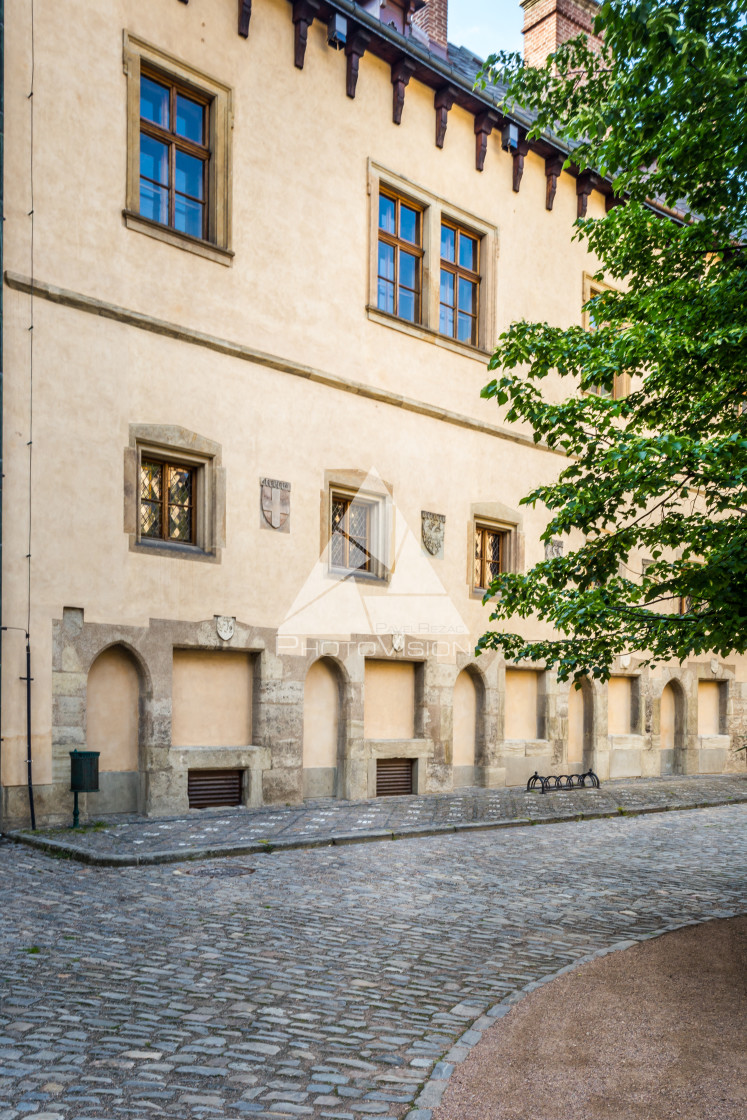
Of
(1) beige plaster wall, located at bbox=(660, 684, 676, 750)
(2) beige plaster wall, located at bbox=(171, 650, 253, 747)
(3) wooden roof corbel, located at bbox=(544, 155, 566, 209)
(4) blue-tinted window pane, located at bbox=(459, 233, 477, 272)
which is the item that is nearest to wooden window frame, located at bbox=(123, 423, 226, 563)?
(2) beige plaster wall, located at bbox=(171, 650, 253, 747)

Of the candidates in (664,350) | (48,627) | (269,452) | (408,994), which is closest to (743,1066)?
(408,994)

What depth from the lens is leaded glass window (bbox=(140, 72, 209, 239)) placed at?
13391 mm

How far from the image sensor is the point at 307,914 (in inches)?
298

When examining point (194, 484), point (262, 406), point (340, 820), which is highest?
point (262, 406)

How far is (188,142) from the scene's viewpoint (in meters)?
13.8

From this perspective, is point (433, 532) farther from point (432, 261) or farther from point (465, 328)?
point (432, 261)

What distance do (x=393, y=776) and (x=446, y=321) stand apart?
24.7 feet

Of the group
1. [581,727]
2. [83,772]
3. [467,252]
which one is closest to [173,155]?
[467,252]

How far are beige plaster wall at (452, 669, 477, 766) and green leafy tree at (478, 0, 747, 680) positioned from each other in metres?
8.24

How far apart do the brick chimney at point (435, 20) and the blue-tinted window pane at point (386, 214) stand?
5678mm

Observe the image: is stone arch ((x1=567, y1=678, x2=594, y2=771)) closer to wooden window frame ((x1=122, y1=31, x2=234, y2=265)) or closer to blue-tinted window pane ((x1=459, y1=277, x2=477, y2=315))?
blue-tinted window pane ((x1=459, y1=277, x2=477, y2=315))

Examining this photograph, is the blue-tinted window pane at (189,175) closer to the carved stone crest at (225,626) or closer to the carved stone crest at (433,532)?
the carved stone crest at (225,626)

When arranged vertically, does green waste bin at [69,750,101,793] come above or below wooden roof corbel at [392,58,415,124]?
below

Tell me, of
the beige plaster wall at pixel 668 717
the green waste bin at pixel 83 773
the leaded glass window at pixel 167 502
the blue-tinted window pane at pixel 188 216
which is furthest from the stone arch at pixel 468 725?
the blue-tinted window pane at pixel 188 216
